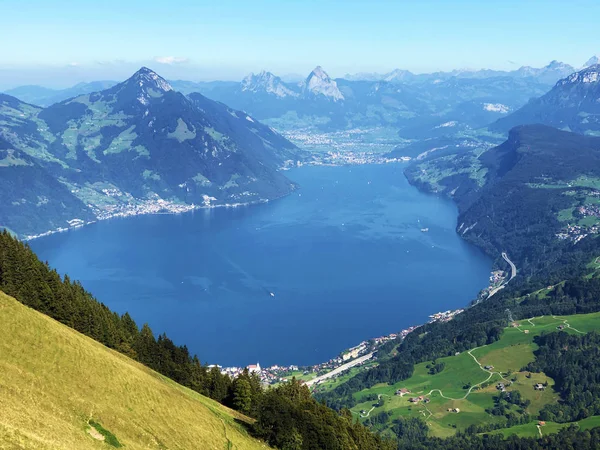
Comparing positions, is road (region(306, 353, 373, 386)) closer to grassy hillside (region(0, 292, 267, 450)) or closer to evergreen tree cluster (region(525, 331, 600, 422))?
evergreen tree cluster (region(525, 331, 600, 422))

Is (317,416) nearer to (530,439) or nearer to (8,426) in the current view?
(8,426)

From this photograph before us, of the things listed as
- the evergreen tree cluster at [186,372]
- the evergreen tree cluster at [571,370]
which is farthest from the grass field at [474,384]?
the evergreen tree cluster at [186,372]

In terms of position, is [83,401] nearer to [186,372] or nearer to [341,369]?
[186,372]

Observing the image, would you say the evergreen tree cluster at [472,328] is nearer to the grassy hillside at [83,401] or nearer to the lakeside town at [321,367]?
the lakeside town at [321,367]

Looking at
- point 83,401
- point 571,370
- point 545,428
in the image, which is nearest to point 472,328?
point 571,370

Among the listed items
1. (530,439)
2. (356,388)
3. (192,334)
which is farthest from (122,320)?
(192,334)

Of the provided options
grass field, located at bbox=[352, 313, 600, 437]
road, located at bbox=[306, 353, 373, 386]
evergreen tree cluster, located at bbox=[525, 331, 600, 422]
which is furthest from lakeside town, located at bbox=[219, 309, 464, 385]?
evergreen tree cluster, located at bbox=[525, 331, 600, 422]

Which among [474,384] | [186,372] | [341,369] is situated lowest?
[341,369]
